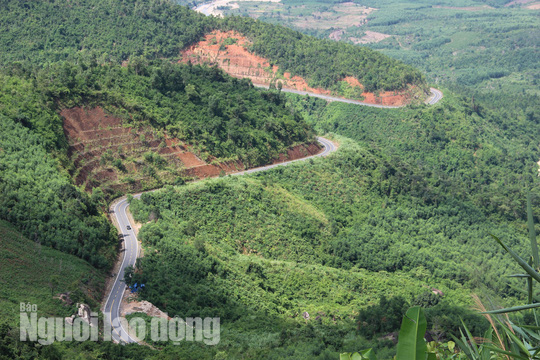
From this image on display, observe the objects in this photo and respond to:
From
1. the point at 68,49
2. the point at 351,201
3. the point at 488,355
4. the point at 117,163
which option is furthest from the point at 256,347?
the point at 68,49

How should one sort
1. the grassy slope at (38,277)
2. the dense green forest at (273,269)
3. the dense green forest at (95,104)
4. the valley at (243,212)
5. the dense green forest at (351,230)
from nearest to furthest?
the grassy slope at (38,277)
the valley at (243,212)
the dense green forest at (273,269)
the dense green forest at (95,104)
the dense green forest at (351,230)

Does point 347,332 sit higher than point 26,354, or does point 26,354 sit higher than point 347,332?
point 26,354

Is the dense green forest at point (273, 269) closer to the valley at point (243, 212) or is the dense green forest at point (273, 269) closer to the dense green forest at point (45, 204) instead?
the valley at point (243, 212)

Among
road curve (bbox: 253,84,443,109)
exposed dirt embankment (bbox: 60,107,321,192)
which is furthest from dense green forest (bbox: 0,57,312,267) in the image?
road curve (bbox: 253,84,443,109)

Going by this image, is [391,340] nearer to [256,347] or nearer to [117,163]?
[256,347]

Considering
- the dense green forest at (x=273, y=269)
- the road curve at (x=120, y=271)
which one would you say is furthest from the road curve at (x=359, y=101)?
the road curve at (x=120, y=271)
